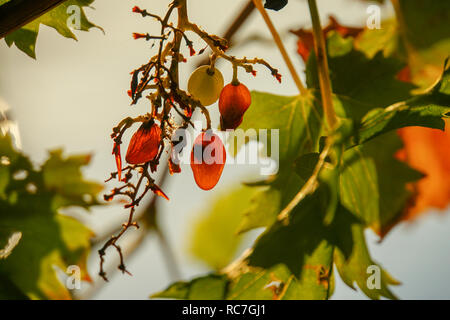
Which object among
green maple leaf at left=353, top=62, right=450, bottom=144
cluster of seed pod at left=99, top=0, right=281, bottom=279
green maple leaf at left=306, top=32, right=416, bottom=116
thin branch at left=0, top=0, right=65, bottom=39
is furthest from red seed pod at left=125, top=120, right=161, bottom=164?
green maple leaf at left=306, top=32, right=416, bottom=116

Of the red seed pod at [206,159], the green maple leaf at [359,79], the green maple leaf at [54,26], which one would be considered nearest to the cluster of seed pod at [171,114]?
the red seed pod at [206,159]

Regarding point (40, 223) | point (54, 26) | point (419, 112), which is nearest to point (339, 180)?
point (419, 112)

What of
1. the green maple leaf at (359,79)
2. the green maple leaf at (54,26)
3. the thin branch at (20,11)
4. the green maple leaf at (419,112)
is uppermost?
the green maple leaf at (54,26)

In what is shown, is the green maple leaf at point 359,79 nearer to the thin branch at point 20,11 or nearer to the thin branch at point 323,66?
the thin branch at point 323,66

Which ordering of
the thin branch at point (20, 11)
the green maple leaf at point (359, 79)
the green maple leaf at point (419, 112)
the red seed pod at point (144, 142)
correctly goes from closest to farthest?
the thin branch at point (20, 11) → the red seed pod at point (144, 142) → the green maple leaf at point (419, 112) → the green maple leaf at point (359, 79)

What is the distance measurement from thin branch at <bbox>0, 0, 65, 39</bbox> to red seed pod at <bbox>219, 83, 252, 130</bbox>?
44 cm

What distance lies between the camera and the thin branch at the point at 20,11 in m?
1.05

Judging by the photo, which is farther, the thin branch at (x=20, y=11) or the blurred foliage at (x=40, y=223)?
the blurred foliage at (x=40, y=223)

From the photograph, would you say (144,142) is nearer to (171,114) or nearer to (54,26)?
(171,114)

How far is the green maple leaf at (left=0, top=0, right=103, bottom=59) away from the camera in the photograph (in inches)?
54.7

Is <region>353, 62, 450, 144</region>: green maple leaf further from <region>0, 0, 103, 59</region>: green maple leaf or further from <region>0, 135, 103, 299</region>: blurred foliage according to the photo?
<region>0, 135, 103, 299</region>: blurred foliage

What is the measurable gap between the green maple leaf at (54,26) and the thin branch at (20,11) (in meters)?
0.31
